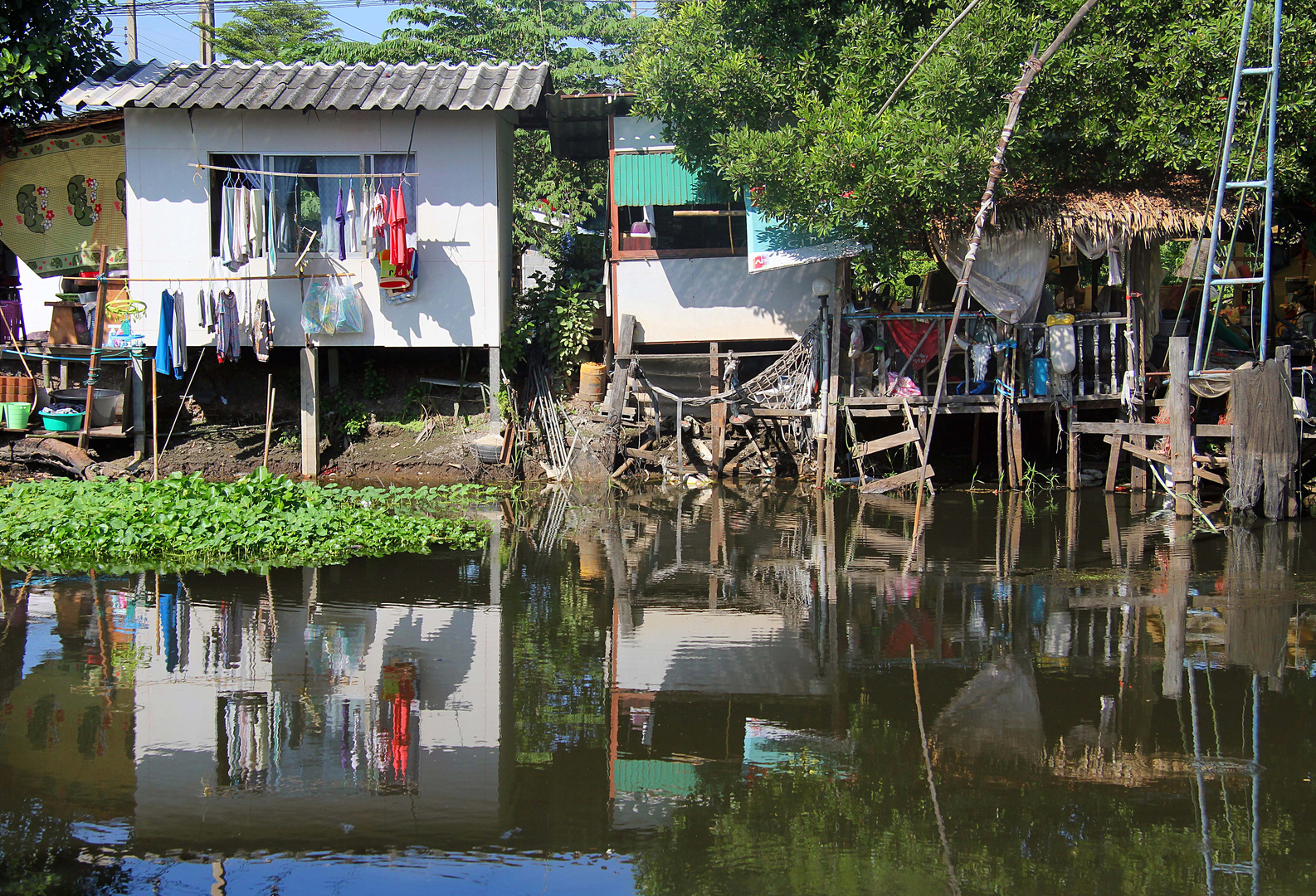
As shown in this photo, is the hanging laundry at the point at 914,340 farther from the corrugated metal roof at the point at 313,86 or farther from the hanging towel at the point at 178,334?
the hanging towel at the point at 178,334

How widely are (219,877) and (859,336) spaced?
11016mm

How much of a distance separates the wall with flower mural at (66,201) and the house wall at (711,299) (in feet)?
23.3

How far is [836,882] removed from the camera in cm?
433

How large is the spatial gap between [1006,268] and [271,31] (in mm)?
19862

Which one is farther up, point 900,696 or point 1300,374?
point 1300,374

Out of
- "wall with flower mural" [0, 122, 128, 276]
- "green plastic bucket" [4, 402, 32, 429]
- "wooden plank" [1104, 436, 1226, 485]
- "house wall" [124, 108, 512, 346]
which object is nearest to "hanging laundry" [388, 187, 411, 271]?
"house wall" [124, 108, 512, 346]

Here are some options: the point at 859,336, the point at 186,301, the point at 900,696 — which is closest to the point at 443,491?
the point at 186,301

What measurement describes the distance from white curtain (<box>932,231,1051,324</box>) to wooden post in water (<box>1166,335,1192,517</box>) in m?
2.41

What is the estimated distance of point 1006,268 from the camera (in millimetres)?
13438

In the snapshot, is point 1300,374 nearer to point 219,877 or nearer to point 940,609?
point 940,609

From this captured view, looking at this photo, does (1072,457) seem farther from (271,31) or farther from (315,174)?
(271,31)

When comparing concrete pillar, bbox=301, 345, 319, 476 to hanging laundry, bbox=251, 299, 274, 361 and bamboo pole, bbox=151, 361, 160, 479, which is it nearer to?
hanging laundry, bbox=251, 299, 274, 361

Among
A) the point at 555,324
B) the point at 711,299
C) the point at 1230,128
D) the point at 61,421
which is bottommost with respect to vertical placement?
the point at 61,421

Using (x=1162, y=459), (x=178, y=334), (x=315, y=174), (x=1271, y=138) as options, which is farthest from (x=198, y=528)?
(x=1271, y=138)
